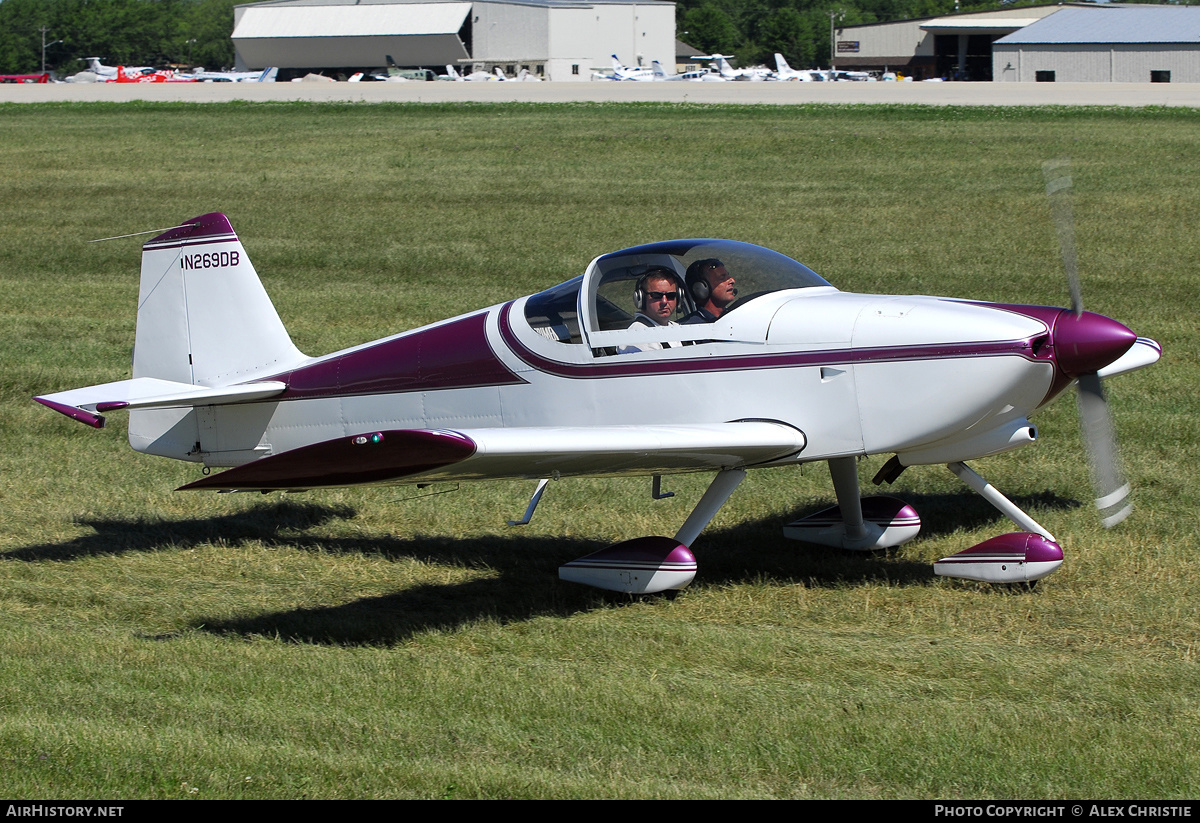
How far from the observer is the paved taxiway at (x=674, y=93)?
1451 inches

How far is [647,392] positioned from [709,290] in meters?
0.67

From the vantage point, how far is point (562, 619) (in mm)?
6844

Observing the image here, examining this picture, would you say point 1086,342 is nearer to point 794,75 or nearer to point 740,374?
point 740,374

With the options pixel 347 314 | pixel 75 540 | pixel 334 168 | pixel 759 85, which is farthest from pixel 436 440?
pixel 759 85

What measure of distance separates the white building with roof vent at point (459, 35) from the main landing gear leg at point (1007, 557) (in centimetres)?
8462

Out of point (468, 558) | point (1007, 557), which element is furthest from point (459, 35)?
point (1007, 557)

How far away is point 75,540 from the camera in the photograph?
8430mm

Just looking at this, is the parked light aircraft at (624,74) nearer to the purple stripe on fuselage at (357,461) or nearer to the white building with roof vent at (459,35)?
the white building with roof vent at (459,35)

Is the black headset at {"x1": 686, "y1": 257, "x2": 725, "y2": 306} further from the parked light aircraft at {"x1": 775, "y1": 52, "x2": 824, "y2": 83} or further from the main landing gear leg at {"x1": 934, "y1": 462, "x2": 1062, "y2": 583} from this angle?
the parked light aircraft at {"x1": 775, "y1": 52, "x2": 824, "y2": 83}

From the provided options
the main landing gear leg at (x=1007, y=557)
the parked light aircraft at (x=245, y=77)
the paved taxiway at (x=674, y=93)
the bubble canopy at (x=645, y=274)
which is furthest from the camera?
the parked light aircraft at (x=245, y=77)

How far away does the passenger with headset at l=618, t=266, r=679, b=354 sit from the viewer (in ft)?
23.2

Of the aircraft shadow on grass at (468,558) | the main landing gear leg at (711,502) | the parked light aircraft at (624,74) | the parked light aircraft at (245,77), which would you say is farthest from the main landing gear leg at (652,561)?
the parked light aircraft at (245,77)
